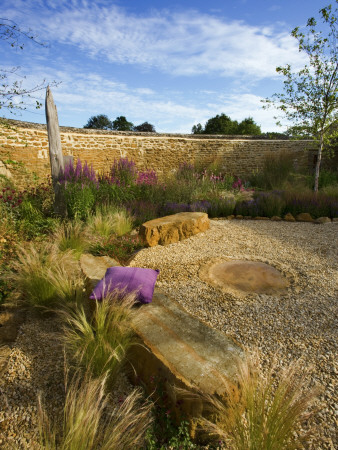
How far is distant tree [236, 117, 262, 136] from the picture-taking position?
77.1ft

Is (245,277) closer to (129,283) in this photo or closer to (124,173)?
(129,283)

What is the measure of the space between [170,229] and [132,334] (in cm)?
266

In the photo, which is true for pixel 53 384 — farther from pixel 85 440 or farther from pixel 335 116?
pixel 335 116

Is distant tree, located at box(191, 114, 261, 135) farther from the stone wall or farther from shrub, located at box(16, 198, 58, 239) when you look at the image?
shrub, located at box(16, 198, 58, 239)

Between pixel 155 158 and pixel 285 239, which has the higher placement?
pixel 155 158

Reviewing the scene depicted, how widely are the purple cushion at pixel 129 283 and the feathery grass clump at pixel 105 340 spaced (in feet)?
0.71

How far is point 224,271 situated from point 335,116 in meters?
8.03

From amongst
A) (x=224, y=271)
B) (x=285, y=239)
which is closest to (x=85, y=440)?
(x=224, y=271)

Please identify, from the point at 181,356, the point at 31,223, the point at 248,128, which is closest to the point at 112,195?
the point at 31,223

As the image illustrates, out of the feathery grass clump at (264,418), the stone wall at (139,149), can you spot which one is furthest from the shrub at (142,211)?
the feathery grass clump at (264,418)

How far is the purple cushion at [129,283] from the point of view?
7.49 feet

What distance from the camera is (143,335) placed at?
1.90 metres

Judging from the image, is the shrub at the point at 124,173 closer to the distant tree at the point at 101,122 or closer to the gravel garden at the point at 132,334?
the gravel garden at the point at 132,334

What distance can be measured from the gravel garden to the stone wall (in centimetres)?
359
